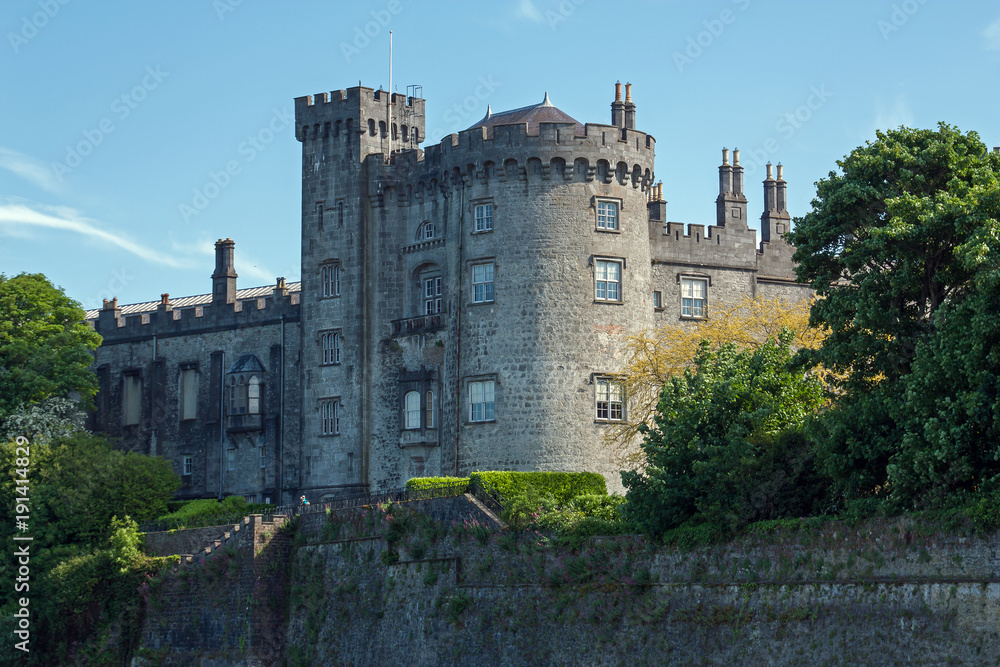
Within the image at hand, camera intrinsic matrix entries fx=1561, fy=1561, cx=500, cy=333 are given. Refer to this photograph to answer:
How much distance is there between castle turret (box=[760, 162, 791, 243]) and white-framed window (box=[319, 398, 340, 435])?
18.8 m

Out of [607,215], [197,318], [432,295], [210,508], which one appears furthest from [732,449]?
[197,318]

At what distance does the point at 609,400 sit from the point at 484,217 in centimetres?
824

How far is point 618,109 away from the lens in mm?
60438

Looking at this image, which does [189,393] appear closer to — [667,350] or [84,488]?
[84,488]

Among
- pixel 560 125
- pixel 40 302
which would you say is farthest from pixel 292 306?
pixel 560 125

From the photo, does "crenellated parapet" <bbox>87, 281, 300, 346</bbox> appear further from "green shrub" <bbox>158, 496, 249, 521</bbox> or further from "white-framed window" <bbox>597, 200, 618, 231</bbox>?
"white-framed window" <bbox>597, 200, 618, 231</bbox>

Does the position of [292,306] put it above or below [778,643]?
above

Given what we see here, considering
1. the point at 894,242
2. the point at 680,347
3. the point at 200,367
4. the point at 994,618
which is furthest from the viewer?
the point at 200,367

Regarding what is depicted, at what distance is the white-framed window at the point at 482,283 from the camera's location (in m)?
56.8

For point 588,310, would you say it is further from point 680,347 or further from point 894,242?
point 894,242

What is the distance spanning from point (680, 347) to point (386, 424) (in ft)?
42.1

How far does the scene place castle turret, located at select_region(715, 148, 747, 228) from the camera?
62.6 metres

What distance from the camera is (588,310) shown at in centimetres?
5600

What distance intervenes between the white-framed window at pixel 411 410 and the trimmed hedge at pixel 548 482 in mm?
10749
